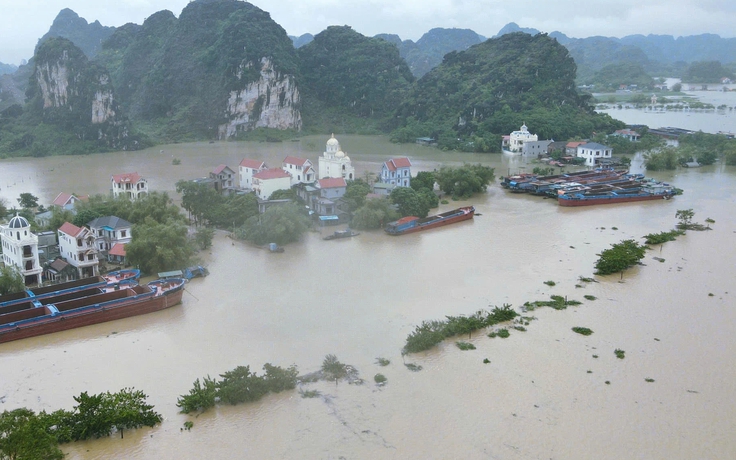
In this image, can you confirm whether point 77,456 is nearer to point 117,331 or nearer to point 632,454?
point 117,331

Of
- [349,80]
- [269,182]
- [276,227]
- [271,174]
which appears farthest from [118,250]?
[349,80]

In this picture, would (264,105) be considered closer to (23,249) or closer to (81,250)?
(81,250)

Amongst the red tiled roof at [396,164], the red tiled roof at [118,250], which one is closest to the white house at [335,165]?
the red tiled roof at [396,164]

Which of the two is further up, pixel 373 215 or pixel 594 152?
pixel 594 152

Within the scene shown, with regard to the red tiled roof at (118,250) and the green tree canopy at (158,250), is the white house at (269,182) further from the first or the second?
the red tiled roof at (118,250)

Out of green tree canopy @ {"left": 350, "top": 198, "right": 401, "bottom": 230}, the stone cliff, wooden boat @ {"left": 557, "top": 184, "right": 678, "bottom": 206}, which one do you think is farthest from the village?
the stone cliff

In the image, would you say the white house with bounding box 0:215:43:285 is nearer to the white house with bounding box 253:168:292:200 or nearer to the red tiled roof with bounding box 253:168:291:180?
the white house with bounding box 253:168:292:200
